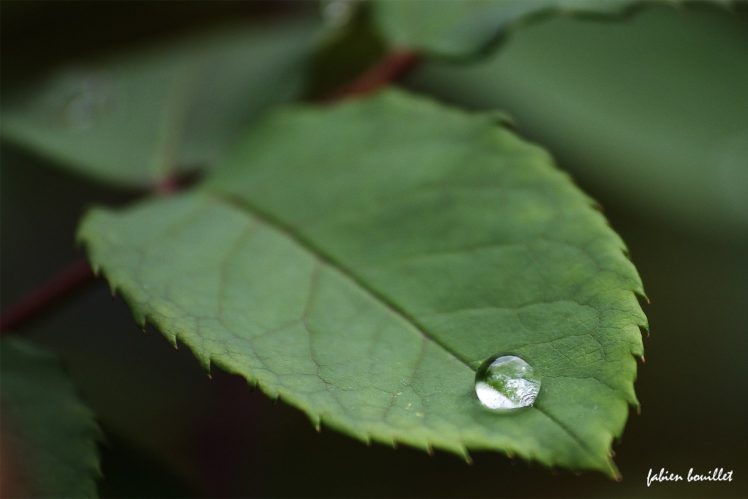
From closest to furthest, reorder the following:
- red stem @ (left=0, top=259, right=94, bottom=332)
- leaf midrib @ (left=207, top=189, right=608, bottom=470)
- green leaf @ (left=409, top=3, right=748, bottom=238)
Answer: leaf midrib @ (left=207, top=189, right=608, bottom=470)
red stem @ (left=0, top=259, right=94, bottom=332)
green leaf @ (left=409, top=3, right=748, bottom=238)

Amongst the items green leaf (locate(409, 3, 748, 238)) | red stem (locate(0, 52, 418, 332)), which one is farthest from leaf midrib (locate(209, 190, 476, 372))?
green leaf (locate(409, 3, 748, 238))

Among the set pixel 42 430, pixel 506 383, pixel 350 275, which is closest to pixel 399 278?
pixel 350 275

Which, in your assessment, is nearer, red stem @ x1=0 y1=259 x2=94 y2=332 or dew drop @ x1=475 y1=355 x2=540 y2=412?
dew drop @ x1=475 y1=355 x2=540 y2=412

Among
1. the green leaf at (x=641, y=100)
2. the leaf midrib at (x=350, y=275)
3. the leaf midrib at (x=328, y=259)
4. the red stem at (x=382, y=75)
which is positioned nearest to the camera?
the leaf midrib at (x=350, y=275)

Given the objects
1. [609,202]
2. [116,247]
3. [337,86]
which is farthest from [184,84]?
[609,202]

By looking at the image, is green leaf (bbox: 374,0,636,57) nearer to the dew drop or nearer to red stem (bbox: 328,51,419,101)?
red stem (bbox: 328,51,419,101)

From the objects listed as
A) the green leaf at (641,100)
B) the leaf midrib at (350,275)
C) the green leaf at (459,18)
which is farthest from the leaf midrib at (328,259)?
the green leaf at (641,100)

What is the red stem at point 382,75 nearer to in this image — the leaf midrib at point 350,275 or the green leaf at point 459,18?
the green leaf at point 459,18
